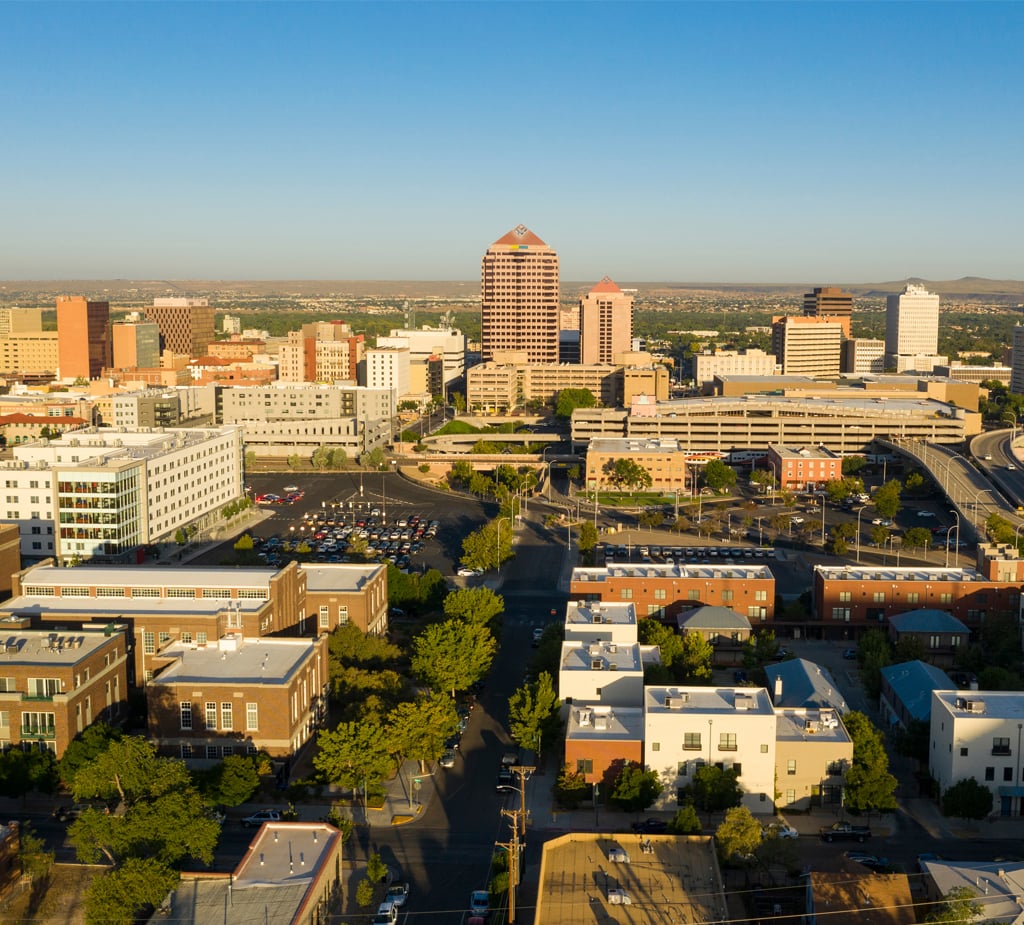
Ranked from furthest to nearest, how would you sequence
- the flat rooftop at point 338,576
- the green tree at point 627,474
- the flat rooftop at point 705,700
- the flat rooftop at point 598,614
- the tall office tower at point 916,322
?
the tall office tower at point 916,322 → the green tree at point 627,474 → the flat rooftop at point 338,576 → the flat rooftop at point 598,614 → the flat rooftop at point 705,700

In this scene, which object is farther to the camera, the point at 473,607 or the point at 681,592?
the point at 681,592

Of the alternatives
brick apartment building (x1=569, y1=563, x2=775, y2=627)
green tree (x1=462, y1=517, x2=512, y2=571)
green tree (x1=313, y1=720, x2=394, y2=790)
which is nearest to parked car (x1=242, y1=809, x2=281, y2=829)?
green tree (x1=313, y1=720, x2=394, y2=790)

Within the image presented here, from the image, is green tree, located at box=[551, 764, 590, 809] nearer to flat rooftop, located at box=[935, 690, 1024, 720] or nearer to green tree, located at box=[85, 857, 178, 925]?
flat rooftop, located at box=[935, 690, 1024, 720]

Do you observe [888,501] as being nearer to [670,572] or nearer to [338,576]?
[670,572]

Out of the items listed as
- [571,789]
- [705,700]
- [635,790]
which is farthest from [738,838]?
[705,700]

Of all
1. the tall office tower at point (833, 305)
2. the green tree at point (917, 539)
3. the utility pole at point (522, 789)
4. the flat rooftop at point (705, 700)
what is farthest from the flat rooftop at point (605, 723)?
the tall office tower at point (833, 305)

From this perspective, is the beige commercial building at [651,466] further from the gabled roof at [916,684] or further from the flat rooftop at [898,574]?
the gabled roof at [916,684]
